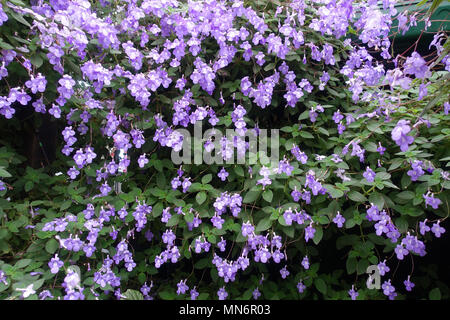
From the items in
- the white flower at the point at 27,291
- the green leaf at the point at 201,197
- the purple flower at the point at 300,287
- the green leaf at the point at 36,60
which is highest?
the green leaf at the point at 36,60

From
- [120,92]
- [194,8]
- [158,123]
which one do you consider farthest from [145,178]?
[194,8]

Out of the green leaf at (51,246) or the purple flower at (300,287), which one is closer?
the green leaf at (51,246)

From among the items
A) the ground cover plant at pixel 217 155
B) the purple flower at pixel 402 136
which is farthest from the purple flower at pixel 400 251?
the purple flower at pixel 402 136

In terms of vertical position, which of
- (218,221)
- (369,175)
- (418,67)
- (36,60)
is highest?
A: (36,60)

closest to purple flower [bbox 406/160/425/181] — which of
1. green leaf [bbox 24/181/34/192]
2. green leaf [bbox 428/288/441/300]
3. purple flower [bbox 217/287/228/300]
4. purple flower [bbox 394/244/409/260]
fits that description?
purple flower [bbox 394/244/409/260]

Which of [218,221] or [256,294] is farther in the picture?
[256,294]

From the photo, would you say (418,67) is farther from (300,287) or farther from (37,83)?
(37,83)

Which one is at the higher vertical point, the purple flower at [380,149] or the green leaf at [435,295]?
the purple flower at [380,149]

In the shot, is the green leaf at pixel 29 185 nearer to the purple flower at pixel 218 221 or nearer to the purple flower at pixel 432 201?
the purple flower at pixel 218 221

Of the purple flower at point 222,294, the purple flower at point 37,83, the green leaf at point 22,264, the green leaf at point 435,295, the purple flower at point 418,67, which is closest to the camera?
the purple flower at point 418,67

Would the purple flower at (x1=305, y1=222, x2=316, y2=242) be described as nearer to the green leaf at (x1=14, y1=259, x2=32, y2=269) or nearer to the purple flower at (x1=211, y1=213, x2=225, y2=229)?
the purple flower at (x1=211, y1=213, x2=225, y2=229)

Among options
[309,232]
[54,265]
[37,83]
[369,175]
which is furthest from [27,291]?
[369,175]

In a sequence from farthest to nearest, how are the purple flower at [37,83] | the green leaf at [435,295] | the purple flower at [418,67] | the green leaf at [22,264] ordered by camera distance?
the green leaf at [435,295]
the purple flower at [37,83]
the green leaf at [22,264]
the purple flower at [418,67]
